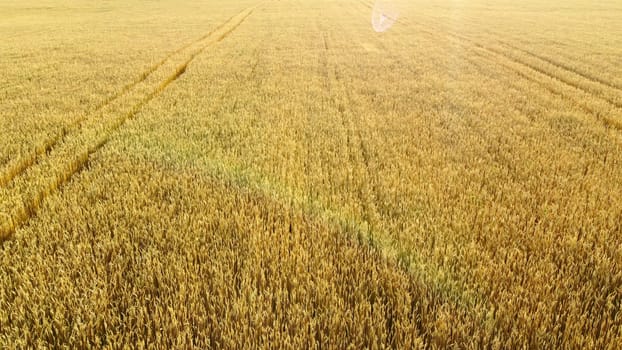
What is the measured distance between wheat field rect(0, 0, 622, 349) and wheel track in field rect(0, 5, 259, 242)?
0.03m

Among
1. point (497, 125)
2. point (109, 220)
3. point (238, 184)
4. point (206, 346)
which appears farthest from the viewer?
point (497, 125)

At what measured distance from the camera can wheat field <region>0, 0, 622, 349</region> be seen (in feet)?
7.11

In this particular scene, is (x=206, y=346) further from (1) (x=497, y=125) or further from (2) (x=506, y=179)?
(1) (x=497, y=125)

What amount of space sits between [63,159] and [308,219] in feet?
11.6

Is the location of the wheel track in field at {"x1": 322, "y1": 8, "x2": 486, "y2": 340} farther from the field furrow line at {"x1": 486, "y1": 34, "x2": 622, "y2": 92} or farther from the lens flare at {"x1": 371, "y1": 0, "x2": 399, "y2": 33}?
A: the lens flare at {"x1": 371, "y1": 0, "x2": 399, "y2": 33}

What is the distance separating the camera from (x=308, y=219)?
11.1ft

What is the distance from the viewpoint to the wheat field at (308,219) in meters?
2.17

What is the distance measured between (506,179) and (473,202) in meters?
0.94

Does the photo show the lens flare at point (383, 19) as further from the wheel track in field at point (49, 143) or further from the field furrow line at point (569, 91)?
the wheel track in field at point (49, 143)

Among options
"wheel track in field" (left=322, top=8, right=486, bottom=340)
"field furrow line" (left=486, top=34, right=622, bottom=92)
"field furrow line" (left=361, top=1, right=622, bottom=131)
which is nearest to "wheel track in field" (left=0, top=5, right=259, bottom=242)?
"wheel track in field" (left=322, top=8, right=486, bottom=340)

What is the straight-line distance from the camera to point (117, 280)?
8.32ft

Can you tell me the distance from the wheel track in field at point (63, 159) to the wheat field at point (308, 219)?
0.11 ft

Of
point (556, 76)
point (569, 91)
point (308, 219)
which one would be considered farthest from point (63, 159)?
point (556, 76)

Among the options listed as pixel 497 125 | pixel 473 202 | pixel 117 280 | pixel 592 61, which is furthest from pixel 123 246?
pixel 592 61
